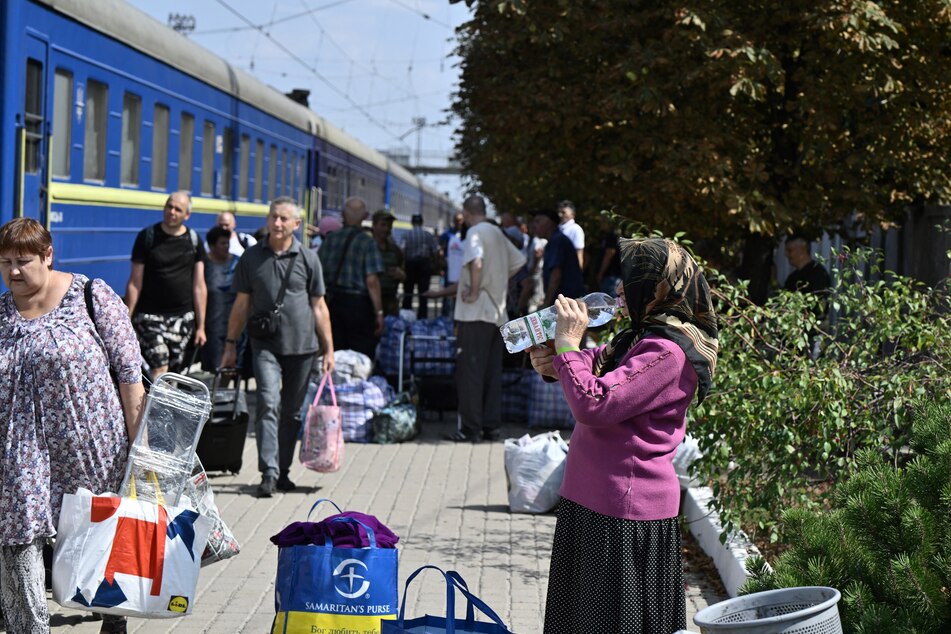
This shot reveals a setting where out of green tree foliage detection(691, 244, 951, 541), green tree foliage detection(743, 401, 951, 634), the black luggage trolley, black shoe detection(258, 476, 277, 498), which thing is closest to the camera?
green tree foliage detection(743, 401, 951, 634)

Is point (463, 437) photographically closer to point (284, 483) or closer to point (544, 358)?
point (284, 483)

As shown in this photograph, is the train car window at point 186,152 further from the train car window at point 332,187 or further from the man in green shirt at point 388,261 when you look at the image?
the train car window at point 332,187

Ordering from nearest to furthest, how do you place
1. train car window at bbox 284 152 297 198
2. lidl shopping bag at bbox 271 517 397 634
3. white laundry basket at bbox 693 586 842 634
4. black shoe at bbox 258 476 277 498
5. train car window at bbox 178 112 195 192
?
white laundry basket at bbox 693 586 842 634
lidl shopping bag at bbox 271 517 397 634
black shoe at bbox 258 476 277 498
train car window at bbox 178 112 195 192
train car window at bbox 284 152 297 198

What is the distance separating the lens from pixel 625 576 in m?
4.12

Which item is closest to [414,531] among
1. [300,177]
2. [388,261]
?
[388,261]

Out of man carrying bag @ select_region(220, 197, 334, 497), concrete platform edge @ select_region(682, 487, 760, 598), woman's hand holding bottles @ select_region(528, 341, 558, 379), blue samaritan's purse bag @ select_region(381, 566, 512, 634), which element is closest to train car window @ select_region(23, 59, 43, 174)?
Result: man carrying bag @ select_region(220, 197, 334, 497)

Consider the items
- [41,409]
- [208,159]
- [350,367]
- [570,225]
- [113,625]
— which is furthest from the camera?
[208,159]

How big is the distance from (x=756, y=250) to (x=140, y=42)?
6385mm

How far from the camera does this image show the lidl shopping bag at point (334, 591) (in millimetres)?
4645

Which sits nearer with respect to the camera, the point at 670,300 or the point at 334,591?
the point at 670,300

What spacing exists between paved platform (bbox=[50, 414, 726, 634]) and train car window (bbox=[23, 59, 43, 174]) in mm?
2802

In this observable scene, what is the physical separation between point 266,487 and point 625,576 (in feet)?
17.7

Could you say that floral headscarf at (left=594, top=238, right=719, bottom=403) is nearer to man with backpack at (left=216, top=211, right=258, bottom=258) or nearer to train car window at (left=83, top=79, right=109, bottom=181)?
train car window at (left=83, top=79, right=109, bottom=181)

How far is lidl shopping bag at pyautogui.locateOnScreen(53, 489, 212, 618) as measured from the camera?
4.84 meters
